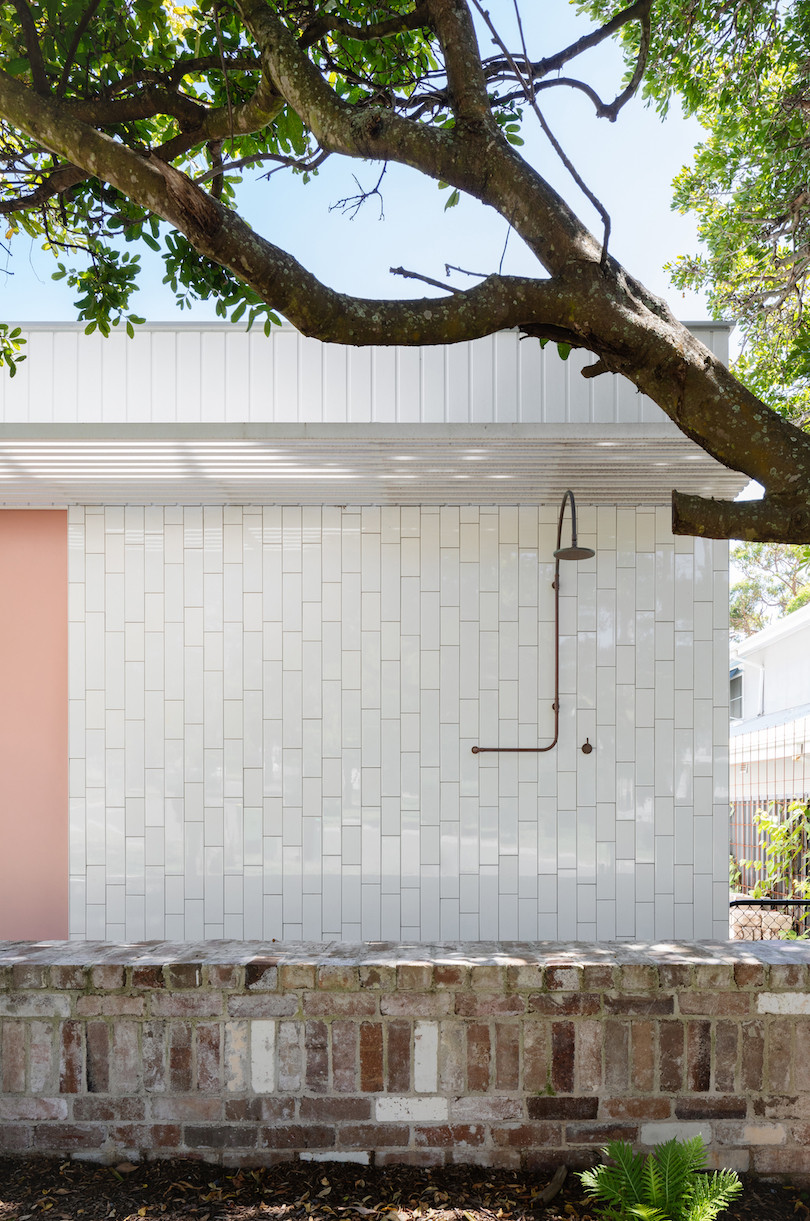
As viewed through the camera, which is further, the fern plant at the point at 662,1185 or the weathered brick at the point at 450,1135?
the weathered brick at the point at 450,1135

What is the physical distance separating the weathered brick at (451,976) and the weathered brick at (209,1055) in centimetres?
74

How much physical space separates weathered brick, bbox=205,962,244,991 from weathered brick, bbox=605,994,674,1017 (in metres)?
1.22

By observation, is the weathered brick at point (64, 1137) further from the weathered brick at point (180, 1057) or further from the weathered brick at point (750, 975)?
the weathered brick at point (750, 975)

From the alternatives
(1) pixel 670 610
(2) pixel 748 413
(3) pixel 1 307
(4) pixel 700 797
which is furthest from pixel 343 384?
(4) pixel 700 797

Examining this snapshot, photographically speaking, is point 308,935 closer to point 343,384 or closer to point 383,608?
point 383,608

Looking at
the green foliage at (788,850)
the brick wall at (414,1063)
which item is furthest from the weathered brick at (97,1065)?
the green foliage at (788,850)

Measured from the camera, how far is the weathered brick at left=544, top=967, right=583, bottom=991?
9.26 ft

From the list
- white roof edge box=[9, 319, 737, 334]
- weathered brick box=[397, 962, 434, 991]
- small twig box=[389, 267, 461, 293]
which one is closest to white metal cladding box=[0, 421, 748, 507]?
white roof edge box=[9, 319, 737, 334]

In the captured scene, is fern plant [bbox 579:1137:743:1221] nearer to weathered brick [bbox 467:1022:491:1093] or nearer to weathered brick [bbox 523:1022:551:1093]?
weathered brick [bbox 523:1022:551:1093]

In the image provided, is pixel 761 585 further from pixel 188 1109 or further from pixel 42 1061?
pixel 42 1061

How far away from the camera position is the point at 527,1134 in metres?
2.81

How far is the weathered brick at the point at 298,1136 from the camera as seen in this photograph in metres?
2.82

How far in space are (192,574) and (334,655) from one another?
1019 millimetres

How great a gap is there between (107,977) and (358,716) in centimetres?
255
